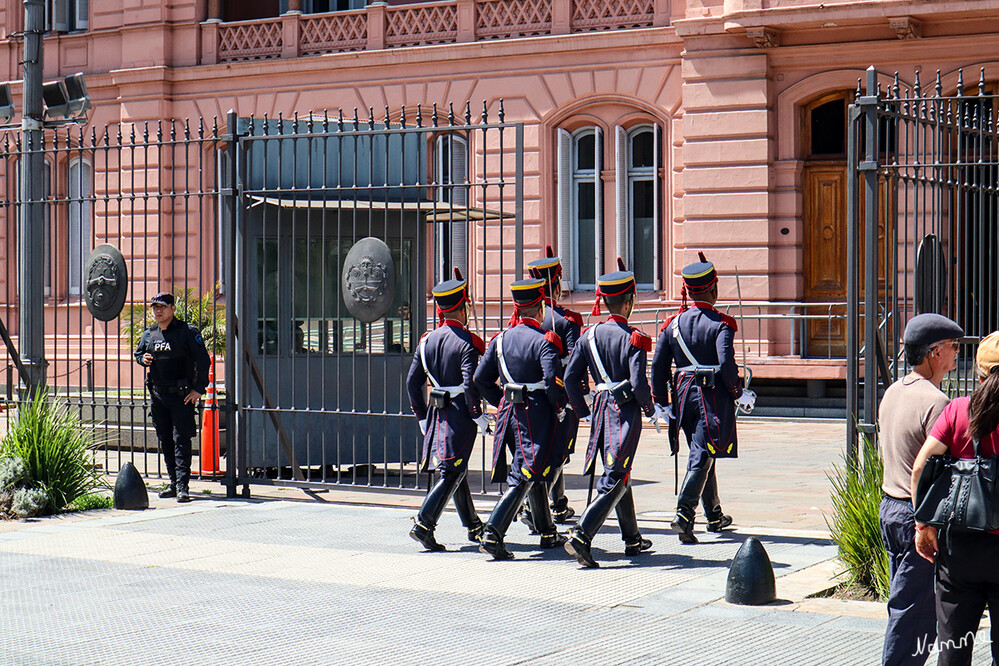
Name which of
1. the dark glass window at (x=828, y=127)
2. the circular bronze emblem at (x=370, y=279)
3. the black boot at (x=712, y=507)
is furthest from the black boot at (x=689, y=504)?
the dark glass window at (x=828, y=127)

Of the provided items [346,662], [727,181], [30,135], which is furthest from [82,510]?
[727,181]

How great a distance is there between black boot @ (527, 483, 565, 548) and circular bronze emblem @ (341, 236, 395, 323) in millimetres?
2606

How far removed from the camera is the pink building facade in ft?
63.4

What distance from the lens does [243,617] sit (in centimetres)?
724

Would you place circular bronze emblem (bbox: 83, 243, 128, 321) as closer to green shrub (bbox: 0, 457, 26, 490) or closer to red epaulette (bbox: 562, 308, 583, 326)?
green shrub (bbox: 0, 457, 26, 490)

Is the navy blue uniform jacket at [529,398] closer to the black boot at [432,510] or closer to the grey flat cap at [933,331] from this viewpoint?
the black boot at [432,510]

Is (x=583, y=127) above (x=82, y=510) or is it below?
above

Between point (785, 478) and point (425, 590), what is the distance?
233 inches

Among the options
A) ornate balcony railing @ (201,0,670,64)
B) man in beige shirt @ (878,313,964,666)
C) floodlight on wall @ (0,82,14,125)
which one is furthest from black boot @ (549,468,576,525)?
ornate balcony railing @ (201,0,670,64)

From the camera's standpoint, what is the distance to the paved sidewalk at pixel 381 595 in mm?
6523

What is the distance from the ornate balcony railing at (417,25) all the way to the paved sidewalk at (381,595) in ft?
37.7

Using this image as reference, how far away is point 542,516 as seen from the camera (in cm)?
926

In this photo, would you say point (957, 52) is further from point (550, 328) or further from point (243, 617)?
point (243, 617)

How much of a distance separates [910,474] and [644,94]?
623 inches
